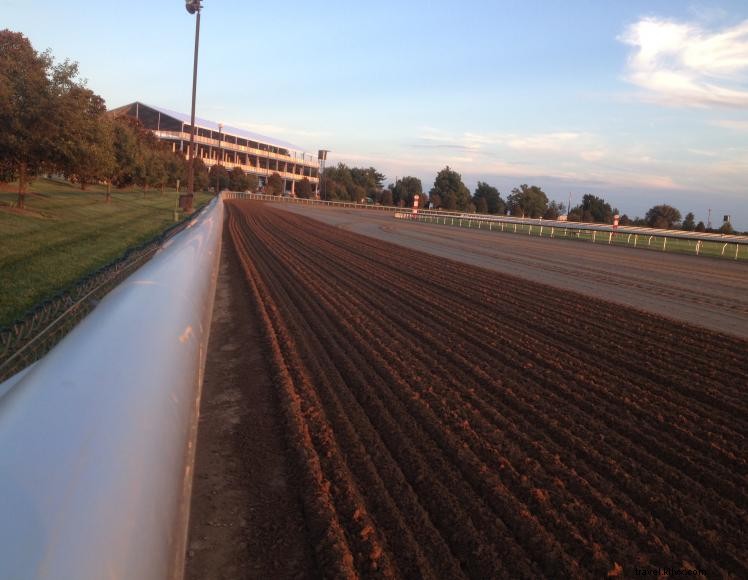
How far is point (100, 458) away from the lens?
2166 mm

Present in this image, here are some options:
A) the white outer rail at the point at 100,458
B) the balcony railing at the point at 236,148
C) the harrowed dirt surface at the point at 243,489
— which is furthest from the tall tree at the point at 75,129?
the balcony railing at the point at 236,148

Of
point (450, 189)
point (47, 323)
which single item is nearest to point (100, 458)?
point (47, 323)

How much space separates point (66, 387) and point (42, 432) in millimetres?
406

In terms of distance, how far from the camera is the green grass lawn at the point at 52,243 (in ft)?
35.1

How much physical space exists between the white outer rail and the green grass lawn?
6353 mm

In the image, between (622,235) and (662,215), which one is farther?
(662,215)

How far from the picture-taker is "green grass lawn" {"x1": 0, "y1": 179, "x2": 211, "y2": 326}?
10.7 m

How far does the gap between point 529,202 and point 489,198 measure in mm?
11934

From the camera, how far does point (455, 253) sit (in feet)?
83.8

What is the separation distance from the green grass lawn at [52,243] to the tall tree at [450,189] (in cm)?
8343

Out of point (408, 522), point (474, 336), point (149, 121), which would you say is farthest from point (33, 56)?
point (149, 121)

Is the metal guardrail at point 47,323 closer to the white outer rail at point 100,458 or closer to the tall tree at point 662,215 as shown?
the white outer rail at point 100,458

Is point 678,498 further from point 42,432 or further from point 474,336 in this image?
point 474,336

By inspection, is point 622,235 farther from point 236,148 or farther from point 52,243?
point 236,148
